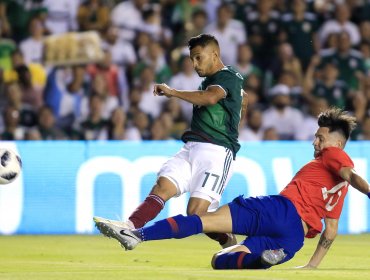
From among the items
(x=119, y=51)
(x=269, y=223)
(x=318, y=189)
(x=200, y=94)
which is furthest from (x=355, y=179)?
(x=119, y=51)

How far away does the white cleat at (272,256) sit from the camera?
7.80m

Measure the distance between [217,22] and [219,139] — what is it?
8.48m

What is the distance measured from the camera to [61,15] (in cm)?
1700

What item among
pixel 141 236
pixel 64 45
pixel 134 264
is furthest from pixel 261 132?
pixel 141 236

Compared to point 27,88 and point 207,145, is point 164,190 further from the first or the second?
point 27,88

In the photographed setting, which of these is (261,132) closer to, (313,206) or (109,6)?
(109,6)

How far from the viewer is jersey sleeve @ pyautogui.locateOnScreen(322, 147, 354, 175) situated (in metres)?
7.98

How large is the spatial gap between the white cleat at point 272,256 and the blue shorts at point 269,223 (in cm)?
13

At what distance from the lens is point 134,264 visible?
9.20 metres

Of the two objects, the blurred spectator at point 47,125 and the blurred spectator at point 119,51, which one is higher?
the blurred spectator at point 119,51

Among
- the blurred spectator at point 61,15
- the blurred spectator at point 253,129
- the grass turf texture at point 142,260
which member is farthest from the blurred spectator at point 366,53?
the blurred spectator at point 61,15

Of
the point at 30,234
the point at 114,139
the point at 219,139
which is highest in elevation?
the point at 219,139

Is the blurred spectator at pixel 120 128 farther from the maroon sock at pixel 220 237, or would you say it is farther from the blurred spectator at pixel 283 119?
the maroon sock at pixel 220 237

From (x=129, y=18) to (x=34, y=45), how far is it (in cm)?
175
